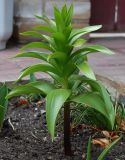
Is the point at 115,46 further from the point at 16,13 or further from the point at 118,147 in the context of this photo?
the point at 118,147

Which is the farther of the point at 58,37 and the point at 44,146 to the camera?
the point at 44,146

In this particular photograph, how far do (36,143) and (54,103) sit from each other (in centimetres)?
54

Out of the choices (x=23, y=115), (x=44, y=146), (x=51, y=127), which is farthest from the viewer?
(x=23, y=115)

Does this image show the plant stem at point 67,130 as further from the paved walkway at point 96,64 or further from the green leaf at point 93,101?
the paved walkway at point 96,64

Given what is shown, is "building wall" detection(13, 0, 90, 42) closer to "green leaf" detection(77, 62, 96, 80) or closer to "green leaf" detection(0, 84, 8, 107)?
"green leaf" detection(0, 84, 8, 107)

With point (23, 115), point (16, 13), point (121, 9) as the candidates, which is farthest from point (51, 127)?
point (121, 9)

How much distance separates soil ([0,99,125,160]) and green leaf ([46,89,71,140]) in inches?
15.2

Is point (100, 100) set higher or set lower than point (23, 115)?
higher

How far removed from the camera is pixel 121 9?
6859 mm

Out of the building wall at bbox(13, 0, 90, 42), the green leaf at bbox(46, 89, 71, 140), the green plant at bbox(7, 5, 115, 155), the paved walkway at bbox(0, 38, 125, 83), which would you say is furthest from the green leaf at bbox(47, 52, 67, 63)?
the building wall at bbox(13, 0, 90, 42)

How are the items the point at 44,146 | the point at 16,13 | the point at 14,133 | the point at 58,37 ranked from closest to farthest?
1. the point at 58,37
2. the point at 44,146
3. the point at 14,133
4. the point at 16,13

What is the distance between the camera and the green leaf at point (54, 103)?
6.14 feet

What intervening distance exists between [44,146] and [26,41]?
364 centimetres

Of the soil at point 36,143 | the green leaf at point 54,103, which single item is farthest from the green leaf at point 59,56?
the soil at point 36,143
